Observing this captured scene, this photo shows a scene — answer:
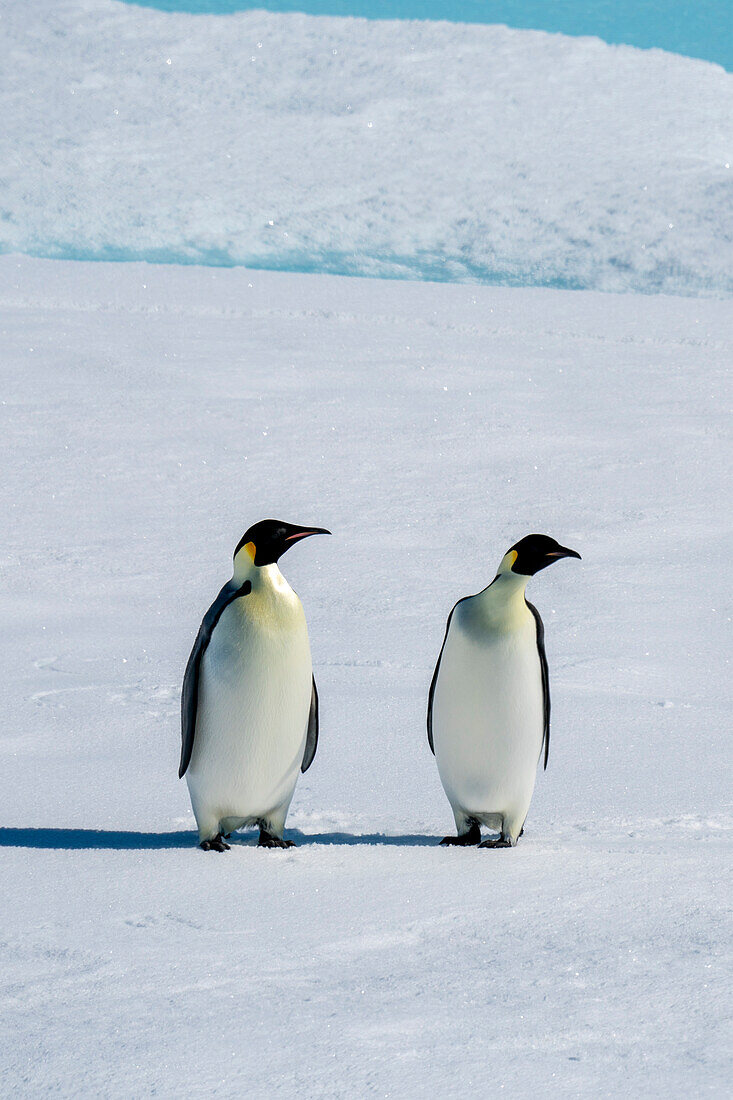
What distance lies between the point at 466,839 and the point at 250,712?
0.48 metres

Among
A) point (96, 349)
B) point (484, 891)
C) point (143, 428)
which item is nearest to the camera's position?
point (484, 891)

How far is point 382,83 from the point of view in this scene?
16203 mm

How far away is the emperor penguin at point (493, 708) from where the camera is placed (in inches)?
90.0

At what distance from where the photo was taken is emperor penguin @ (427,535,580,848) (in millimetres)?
2287

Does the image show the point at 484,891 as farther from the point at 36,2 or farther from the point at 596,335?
the point at 36,2

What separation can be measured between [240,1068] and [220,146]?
14659mm

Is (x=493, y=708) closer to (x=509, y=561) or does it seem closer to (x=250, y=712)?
(x=509, y=561)

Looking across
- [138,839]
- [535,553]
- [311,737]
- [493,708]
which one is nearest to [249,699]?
[311,737]

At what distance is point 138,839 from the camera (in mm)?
2184

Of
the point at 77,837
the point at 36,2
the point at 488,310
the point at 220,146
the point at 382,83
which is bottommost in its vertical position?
the point at 77,837

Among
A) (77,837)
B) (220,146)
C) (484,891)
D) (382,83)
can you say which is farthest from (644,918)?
(382,83)

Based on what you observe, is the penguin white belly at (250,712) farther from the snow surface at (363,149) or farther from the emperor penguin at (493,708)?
the snow surface at (363,149)

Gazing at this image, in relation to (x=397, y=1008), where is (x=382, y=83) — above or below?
above

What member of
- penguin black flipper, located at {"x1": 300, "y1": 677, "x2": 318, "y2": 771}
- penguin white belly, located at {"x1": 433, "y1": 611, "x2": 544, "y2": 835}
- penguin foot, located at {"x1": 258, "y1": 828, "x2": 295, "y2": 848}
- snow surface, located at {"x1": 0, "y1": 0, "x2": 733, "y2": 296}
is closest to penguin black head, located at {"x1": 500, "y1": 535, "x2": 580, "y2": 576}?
penguin white belly, located at {"x1": 433, "y1": 611, "x2": 544, "y2": 835}
